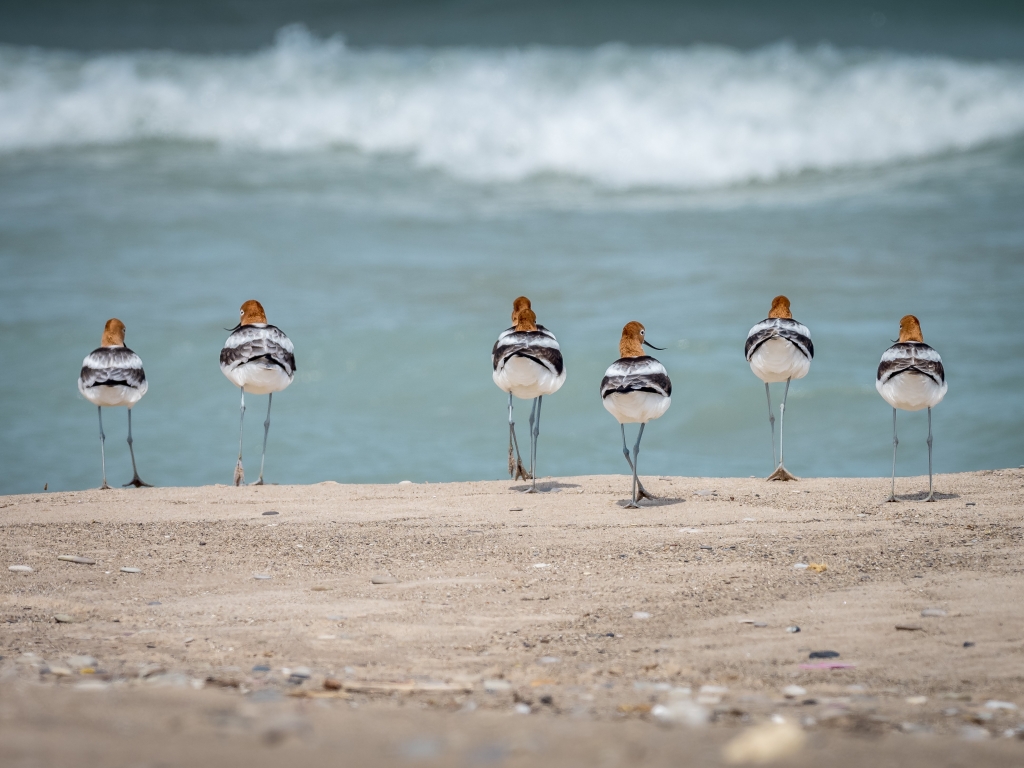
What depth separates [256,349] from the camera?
10094mm

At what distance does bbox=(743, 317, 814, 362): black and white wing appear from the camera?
9.66 metres

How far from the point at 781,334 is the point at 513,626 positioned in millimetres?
4922

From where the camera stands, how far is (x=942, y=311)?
17.8 m

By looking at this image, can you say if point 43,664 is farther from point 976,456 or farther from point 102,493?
point 976,456

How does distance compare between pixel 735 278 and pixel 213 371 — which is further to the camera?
pixel 735 278

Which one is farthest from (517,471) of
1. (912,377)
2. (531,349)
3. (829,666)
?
(829,666)

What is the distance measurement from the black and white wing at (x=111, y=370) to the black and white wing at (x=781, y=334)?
5.74 meters

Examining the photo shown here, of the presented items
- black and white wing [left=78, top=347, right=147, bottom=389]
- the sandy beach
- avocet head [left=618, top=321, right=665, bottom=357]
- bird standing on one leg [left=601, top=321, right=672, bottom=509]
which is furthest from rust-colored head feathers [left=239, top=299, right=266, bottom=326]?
bird standing on one leg [left=601, top=321, right=672, bottom=509]

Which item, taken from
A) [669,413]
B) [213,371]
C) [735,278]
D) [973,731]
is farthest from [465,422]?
[973,731]

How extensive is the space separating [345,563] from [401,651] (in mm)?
1845

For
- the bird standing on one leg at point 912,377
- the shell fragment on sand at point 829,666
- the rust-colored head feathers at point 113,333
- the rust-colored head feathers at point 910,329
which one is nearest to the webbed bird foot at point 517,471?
the bird standing on one leg at point 912,377

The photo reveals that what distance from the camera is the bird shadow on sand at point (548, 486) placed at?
9.45 metres

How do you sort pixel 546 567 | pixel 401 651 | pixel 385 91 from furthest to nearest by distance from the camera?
1. pixel 385 91
2. pixel 546 567
3. pixel 401 651

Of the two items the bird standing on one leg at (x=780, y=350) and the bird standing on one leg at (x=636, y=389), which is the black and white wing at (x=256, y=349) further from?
the bird standing on one leg at (x=780, y=350)
